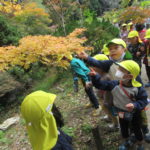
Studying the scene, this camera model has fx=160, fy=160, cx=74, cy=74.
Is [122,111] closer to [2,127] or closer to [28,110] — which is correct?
[28,110]

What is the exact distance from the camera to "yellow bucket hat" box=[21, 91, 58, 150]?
58.5 inches

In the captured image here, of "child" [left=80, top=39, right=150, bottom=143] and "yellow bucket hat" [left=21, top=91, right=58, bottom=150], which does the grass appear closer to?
"child" [left=80, top=39, right=150, bottom=143]

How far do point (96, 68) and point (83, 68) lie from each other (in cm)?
78

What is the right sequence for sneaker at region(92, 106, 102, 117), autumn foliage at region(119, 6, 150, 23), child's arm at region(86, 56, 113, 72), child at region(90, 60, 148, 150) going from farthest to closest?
1. autumn foliage at region(119, 6, 150, 23)
2. sneaker at region(92, 106, 102, 117)
3. child's arm at region(86, 56, 113, 72)
4. child at region(90, 60, 148, 150)

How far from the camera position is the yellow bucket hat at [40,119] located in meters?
1.49

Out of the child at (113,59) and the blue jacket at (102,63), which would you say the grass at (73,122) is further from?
the blue jacket at (102,63)

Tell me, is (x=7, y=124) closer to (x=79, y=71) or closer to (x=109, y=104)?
(x=79, y=71)

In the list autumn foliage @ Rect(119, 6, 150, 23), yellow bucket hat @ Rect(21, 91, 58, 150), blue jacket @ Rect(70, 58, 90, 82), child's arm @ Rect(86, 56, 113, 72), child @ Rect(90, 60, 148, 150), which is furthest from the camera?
autumn foliage @ Rect(119, 6, 150, 23)

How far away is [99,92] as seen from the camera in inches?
117

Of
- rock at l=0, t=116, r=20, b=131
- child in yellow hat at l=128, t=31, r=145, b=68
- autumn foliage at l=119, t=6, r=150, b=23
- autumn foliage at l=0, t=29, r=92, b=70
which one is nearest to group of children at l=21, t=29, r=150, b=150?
autumn foliage at l=0, t=29, r=92, b=70

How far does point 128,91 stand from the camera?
209 centimetres

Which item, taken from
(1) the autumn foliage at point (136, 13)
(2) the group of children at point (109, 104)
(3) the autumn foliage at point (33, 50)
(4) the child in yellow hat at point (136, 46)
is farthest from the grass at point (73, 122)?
(1) the autumn foliage at point (136, 13)

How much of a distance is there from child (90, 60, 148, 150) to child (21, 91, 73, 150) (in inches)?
33.0

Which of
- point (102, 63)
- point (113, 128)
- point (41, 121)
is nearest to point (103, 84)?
point (102, 63)
